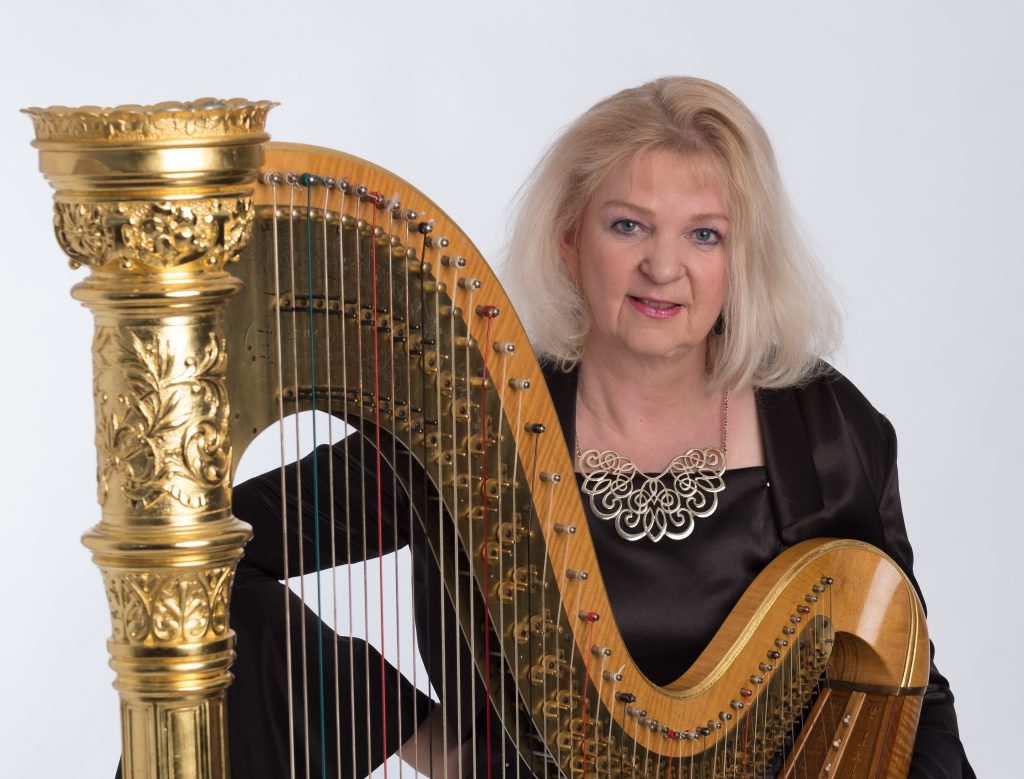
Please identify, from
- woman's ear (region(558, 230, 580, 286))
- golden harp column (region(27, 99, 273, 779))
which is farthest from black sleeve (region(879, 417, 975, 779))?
golden harp column (region(27, 99, 273, 779))

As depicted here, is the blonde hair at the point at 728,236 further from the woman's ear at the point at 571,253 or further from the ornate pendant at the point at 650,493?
the ornate pendant at the point at 650,493

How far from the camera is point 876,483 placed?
105 inches

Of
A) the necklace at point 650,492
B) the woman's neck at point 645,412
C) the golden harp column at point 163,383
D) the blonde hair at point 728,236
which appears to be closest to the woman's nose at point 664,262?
the blonde hair at point 728,236

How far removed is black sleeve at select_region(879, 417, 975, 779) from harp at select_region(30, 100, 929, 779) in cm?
4

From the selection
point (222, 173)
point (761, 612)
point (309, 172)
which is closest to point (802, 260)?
point (761, 612)

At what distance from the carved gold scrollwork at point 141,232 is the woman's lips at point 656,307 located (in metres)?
1.35

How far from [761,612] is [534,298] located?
66cm

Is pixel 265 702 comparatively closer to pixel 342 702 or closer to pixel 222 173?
pixel 342 702

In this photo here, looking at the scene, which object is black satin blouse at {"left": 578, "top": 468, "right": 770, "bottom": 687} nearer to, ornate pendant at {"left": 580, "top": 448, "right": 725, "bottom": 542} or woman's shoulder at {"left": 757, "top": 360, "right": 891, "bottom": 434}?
ornate pendant at {"left": 580, "top": 448, "right": 725, "bottom": 542}

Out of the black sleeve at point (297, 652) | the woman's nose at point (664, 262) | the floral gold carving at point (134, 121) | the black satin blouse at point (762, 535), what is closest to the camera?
the floral gold carving at point (134, 121)

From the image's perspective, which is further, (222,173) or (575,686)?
(575,686)

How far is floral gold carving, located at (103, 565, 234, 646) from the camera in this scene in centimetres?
116

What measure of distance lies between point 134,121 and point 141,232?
0.08 m

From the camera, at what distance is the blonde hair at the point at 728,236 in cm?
245
